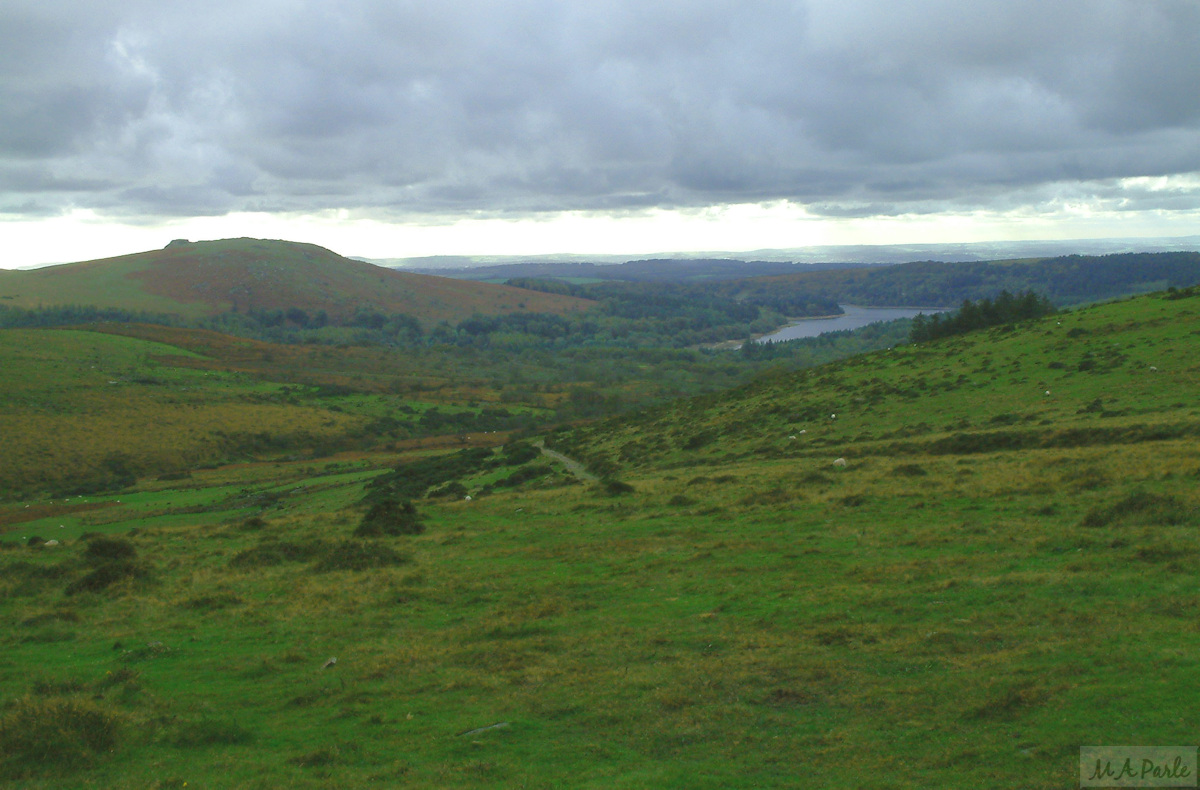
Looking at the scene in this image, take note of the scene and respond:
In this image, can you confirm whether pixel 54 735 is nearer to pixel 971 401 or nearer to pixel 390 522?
pixel 390 522

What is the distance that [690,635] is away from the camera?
545 inches

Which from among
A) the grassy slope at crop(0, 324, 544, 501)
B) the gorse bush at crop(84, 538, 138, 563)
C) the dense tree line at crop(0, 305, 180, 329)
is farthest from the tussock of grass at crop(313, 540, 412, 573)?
the dense tree line at crop(0, 305, 180, 329)

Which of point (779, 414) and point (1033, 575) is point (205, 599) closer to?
point (1033, 575)

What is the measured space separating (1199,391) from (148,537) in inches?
1674

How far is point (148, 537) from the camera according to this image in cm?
3203

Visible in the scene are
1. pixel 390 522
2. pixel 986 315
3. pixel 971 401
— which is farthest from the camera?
pixel 986 315

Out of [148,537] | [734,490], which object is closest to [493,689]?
[734,490]

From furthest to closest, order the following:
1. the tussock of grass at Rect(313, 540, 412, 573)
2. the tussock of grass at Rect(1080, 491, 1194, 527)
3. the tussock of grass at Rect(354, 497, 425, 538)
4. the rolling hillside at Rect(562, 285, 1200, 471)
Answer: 1. the rolling hillside at Rect(562, 285, 1200, 471)
2. the tussock of grass at Rect(354, 497, 425, 538)
3. the tussock of grass at Rect(313, 540, 412, 573)
4. the tussock of grass at Rect(1080, 491, 1194, 527)

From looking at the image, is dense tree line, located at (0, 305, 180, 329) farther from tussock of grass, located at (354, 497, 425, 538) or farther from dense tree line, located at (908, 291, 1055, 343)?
tussock of grass, located at (354, 497, 425, 538)

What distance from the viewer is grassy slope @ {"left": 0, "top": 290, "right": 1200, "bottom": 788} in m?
9.10

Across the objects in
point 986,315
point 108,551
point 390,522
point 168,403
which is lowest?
point 168,403

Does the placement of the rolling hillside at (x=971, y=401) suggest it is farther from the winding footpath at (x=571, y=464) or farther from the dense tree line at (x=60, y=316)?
the dense tree line at (x=60, y=316)

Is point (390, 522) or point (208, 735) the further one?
point (390, 522)

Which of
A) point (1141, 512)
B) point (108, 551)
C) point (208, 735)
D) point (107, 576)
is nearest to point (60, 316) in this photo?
point (108, 551)
